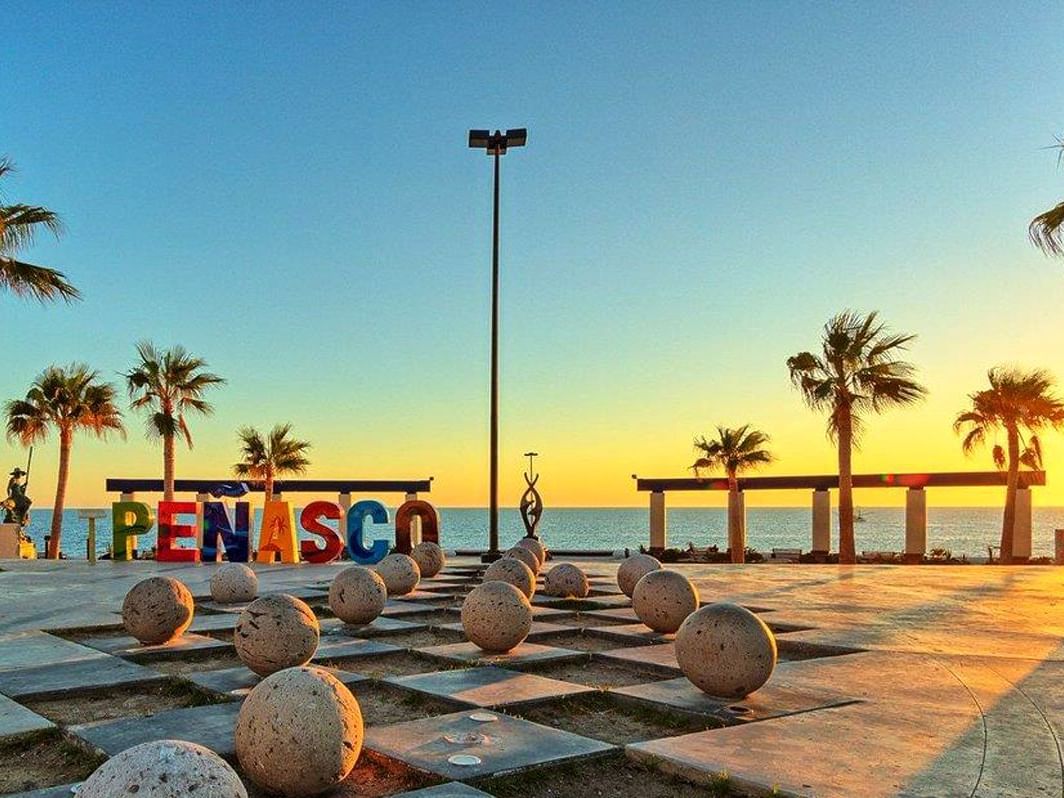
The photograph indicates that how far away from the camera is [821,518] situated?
1708 inches

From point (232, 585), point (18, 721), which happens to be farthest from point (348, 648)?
point (232, 585)

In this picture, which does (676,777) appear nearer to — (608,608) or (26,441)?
(608,608)

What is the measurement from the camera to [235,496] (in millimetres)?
36531

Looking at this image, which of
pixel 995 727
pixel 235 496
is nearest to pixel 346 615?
pixel 995 727

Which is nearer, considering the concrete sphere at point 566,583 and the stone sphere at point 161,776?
the stone sphere at point 161,776

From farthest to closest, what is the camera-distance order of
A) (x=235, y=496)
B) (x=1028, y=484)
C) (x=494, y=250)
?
(x=1028, y=484)
(x=235, y=496)
(x=494, y=250)

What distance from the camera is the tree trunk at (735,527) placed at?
39.3 m

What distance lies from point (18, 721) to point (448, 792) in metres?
4.46

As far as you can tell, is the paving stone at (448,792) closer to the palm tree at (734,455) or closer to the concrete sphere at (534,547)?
the concrete sphere at (534,547)

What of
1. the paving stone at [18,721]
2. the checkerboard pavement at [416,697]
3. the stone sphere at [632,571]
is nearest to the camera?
the checkerboard pavement at [416,697]

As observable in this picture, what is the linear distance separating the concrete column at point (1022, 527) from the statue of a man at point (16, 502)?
43.9 metres

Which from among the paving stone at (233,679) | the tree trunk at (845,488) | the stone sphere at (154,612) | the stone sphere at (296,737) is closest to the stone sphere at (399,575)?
the stone sphere at (154,612)

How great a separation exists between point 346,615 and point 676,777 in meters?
7.86

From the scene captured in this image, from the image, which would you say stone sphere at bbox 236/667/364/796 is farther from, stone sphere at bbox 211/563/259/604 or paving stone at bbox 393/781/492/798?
stone sphere at bbox 211/563/259/604
